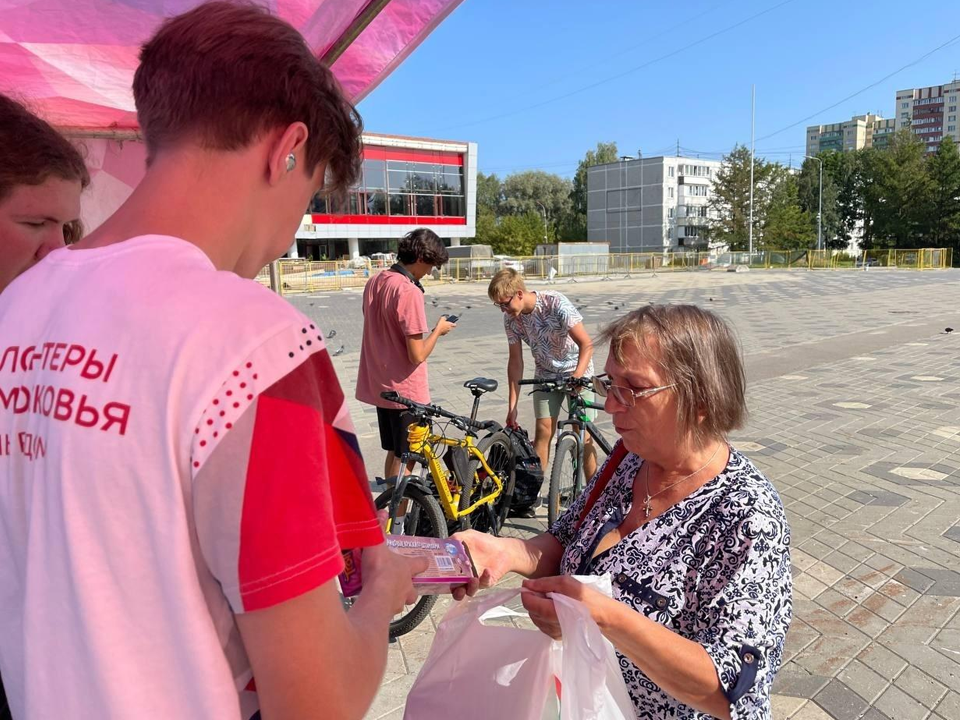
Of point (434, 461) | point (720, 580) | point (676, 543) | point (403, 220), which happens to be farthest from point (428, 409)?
point (403, 220)

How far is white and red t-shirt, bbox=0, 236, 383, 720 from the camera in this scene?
0.72 m

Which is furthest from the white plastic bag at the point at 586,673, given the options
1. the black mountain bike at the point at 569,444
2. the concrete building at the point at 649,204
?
the concrete building at the point at 649,204

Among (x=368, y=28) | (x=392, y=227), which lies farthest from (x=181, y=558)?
(x=392, y=227)

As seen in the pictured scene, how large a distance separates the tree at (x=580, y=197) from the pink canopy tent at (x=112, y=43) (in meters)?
87.0

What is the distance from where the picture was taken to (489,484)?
4340 millimetres

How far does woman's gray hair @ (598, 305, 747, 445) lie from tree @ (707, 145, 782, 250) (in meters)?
69.7

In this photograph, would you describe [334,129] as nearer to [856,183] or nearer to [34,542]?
[34,542]

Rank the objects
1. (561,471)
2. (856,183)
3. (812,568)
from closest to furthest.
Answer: (812,568) < (561,471) < (856,183)

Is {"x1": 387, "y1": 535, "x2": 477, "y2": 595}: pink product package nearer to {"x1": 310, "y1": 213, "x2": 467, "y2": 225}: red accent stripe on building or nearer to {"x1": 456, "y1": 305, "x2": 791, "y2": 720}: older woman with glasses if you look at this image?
{"x1": 456, "y1": 305, "x2": 791, "y2": 720}: older woman with glasses

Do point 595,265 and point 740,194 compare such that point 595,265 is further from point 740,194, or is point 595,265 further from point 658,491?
point 658,491

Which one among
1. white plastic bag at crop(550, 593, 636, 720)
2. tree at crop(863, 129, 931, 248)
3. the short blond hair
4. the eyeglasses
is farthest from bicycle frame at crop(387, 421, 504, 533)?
tree at crop(863, 129, 931, 248)

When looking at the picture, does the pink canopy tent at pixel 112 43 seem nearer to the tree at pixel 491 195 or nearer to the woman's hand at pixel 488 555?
the woman's hand at pixel 488 555

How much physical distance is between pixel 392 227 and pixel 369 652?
5788 centimetres

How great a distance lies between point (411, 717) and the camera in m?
1.56
